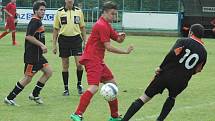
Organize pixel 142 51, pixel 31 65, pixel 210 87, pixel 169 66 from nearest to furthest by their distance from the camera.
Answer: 1. pixel 169 66
2. pixel 31 65
3. pixel 210 87
4. pixel 142 51

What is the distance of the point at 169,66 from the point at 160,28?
27793mm

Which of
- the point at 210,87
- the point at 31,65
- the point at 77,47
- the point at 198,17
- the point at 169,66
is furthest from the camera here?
the point at 198,17

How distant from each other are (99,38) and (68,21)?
3207 mm

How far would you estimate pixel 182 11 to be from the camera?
36906mm

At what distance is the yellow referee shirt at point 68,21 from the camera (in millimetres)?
12172

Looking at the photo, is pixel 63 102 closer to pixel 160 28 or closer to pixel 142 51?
pixel 142 51

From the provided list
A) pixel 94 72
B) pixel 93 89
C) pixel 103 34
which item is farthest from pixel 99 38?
pixel 93 89

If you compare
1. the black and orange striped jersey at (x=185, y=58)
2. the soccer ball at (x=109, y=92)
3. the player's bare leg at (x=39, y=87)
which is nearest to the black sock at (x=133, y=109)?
the soccer ball at (x=109, y=92)

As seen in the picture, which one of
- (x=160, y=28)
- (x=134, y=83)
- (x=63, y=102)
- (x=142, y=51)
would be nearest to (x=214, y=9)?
(x=160, y=28)

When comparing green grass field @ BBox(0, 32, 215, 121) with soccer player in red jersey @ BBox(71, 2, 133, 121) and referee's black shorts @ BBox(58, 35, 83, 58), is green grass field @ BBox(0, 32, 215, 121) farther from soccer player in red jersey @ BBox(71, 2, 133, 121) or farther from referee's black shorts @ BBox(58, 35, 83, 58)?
referee's black shorts @ BBox(58, 35, 83, 58)

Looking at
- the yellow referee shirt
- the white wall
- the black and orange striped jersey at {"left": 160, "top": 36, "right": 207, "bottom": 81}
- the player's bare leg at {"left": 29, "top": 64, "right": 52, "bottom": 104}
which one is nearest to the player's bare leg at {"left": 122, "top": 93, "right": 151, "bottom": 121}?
the black and orange striped jersey at {"left": 160, "top": 36, "right": 207, "bottom": 81}

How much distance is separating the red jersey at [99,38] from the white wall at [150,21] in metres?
27.4

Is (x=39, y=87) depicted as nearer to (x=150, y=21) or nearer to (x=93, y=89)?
(x=93, y=89)

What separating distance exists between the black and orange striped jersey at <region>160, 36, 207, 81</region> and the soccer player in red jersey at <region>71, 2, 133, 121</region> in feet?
2.12
